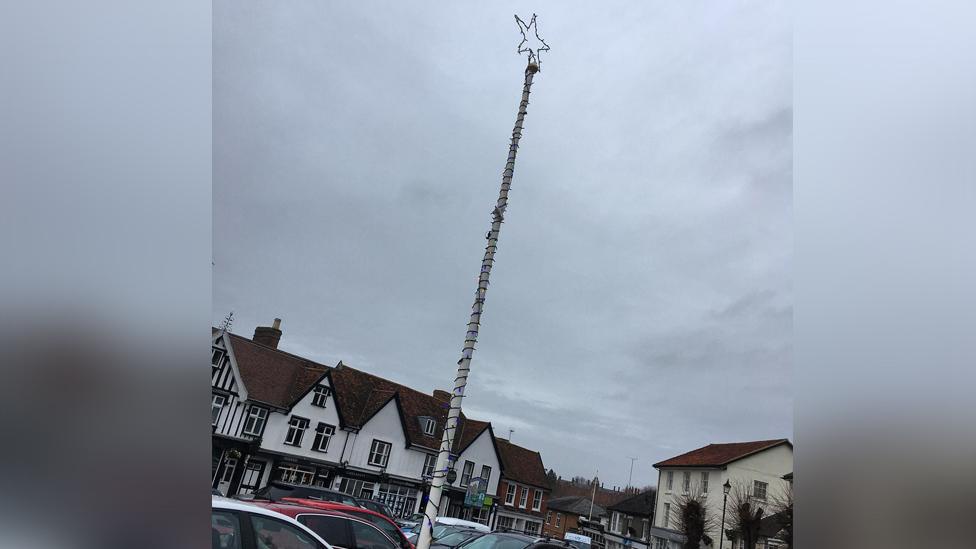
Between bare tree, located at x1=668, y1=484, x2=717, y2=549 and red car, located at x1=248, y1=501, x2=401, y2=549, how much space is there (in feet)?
52.3

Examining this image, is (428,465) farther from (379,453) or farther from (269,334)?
(269,334)

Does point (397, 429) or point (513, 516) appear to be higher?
point (397, 429)

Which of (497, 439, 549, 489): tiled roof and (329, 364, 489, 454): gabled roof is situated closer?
(329, 364, 489, 454): gabled roof

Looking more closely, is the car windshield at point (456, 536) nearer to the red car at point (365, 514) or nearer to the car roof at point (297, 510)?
the red car at point (365, 514)

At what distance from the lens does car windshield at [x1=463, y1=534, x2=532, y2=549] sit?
8062mm

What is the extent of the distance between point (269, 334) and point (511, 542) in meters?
20.7

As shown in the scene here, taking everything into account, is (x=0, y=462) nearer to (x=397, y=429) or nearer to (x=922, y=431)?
(x=922, y=431)

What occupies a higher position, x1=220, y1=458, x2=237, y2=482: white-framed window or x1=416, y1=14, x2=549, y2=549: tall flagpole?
x1=416, y1=14, x2=549, y2=549: tall flagpole

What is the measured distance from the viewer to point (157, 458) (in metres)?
1.79

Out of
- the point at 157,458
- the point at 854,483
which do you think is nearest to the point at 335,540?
the point at 157,458

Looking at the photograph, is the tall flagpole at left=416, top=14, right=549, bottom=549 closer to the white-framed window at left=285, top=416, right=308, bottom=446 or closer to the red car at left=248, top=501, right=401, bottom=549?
the red car at left=248, top=501, right=401, bottom=549

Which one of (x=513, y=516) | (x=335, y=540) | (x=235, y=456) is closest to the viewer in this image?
(x=335, y=540)

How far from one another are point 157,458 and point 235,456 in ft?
77.2

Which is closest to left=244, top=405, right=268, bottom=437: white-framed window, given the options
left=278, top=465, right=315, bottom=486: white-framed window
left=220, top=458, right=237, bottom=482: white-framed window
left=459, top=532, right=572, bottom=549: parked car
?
left=220, top=458, right=237, bottom=482: white-framed window
